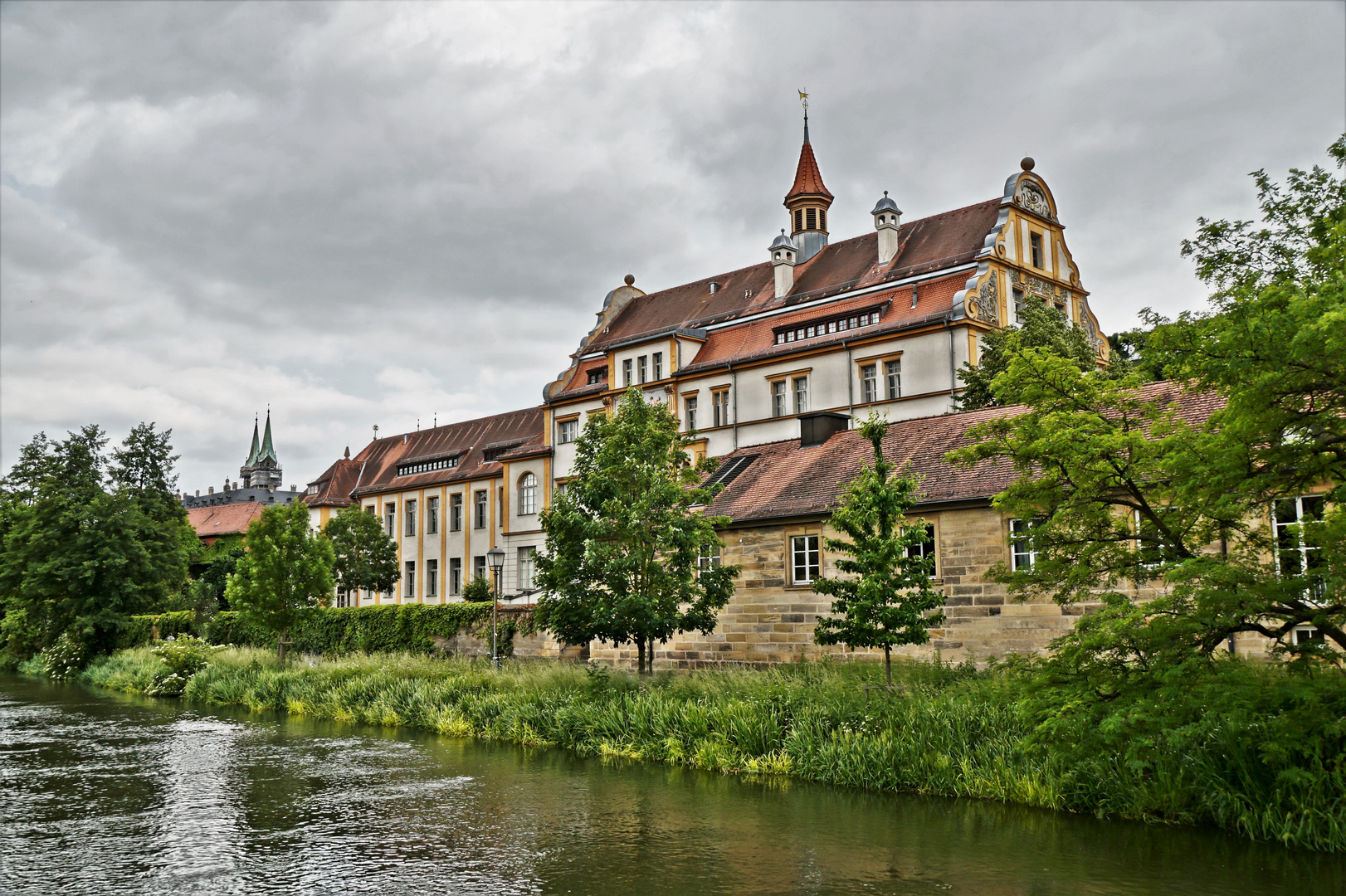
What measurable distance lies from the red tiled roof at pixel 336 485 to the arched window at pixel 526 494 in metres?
19.3

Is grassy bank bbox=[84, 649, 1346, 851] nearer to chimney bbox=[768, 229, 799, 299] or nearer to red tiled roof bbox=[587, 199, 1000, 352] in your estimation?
red tiled roof bbox=[587, 199, 1000, 352]

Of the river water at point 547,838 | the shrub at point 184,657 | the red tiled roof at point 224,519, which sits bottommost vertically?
the river water at point 547,838

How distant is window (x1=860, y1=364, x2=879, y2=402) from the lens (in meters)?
40.8

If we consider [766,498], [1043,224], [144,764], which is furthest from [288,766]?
[1043,224]

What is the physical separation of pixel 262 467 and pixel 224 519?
177 feet

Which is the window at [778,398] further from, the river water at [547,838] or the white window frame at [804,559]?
the river water at [547,838]

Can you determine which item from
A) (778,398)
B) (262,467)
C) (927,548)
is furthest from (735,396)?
(262,467)

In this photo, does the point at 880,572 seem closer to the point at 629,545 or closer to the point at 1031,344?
the point at 629,545

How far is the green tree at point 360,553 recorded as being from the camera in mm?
56438

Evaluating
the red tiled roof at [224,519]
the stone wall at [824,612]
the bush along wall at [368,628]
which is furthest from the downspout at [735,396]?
the red tiled roof at [224,519]

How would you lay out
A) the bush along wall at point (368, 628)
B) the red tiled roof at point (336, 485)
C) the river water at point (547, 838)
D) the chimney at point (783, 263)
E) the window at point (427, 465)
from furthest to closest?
the red tiled roof at point (336, 485) → the window at point (427, 465) → the chimney at point (783, 263) → the bush along wall at point (368, 628) → the river water at point (547, 838)

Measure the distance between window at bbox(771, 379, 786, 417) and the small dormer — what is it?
22.9 ft

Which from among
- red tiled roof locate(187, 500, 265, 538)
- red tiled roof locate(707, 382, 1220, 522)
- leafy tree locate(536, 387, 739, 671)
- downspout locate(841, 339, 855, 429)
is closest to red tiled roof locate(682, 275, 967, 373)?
downspout locate(841, 339, 855, 429)

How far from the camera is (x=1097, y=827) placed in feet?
40.2
